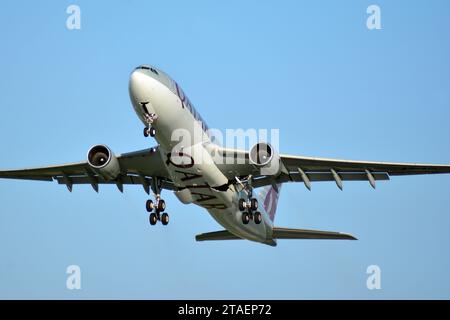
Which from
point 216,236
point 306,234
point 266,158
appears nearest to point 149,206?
point 266,158

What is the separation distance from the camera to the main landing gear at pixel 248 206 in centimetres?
4088

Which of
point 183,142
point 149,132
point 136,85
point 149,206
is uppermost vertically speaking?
point 136,85

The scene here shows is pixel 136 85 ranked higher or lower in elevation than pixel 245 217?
higher

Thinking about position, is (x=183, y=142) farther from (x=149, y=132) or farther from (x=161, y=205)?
(x=161, y=205)

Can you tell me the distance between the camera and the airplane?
36469 millimetres

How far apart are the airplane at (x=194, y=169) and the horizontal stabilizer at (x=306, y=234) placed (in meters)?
0.06

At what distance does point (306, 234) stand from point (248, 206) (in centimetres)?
607

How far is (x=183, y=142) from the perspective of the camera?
37750mm

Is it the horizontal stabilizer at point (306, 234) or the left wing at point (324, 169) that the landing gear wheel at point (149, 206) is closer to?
the left wing at point (324, 169)

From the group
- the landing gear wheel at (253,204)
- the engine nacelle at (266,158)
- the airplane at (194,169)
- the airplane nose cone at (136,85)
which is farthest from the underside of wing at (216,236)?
the airplane nose cone at (136,85)

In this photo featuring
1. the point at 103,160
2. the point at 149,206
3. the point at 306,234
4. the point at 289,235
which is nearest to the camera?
the point at 103,160
